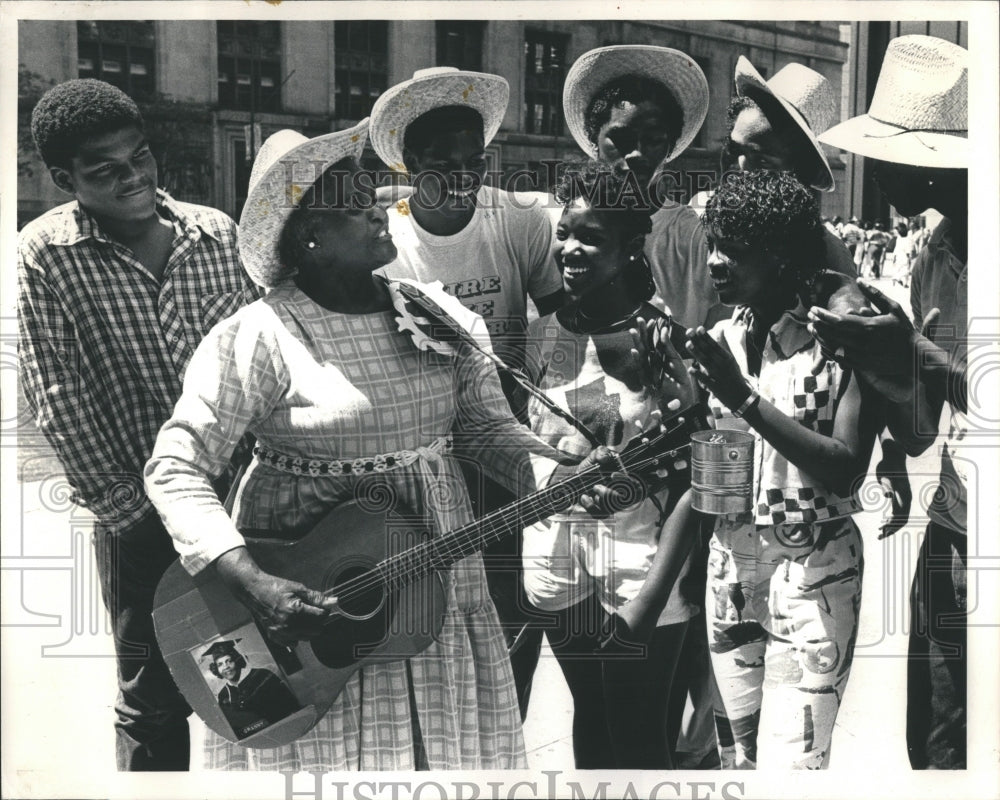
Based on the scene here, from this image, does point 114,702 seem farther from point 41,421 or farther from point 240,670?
point 41,421

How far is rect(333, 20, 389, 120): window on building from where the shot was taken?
5102mm

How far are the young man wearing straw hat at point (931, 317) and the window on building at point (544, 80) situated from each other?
117 cm

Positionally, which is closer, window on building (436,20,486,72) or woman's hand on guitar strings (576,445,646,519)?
woman's hand on guitar strings (576,445,646,519)

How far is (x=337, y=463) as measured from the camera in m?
4.72

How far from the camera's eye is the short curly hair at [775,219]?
4891 mm

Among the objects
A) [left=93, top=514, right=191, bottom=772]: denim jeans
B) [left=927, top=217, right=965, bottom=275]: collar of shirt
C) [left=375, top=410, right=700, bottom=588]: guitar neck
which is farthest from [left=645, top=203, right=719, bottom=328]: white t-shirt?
[left=93, top=514, right=191, bottom=772]: denim jeans

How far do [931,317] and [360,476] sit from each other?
260cm

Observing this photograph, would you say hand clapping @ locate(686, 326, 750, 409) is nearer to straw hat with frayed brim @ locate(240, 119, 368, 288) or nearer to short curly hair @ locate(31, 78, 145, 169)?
straw hat with frayed brim @ locate(240, 119, 368, 288)

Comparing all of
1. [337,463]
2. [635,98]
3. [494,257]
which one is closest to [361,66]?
[494,257]

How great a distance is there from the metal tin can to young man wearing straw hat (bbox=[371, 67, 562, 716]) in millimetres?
798

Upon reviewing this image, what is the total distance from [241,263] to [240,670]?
175 centimetres

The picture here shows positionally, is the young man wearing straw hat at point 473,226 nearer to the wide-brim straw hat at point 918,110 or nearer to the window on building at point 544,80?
the window on building at point 544,80

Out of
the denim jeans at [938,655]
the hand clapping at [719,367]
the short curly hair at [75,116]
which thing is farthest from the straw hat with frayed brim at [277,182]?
the denim jeans at [938,655]

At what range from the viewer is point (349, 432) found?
4.68 metres
